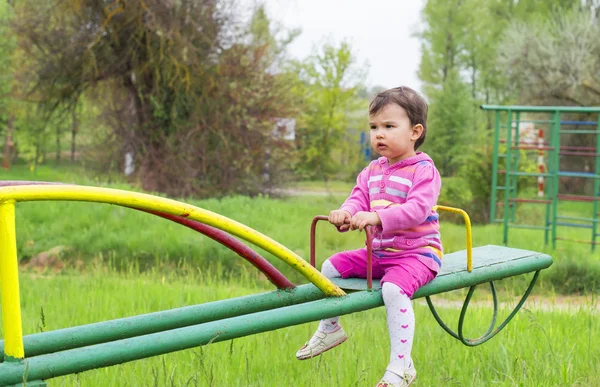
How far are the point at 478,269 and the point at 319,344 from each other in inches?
28.5

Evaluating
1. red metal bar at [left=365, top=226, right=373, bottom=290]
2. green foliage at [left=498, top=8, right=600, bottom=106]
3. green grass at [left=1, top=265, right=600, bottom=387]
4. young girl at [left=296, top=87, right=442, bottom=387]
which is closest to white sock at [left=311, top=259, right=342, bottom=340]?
young girl at [left=296, top=87, right=442, bottom=387]

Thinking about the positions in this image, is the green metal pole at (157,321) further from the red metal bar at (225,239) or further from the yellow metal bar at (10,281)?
the yellow metal bar at (10,281)

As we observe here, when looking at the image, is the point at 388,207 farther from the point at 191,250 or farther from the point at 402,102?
the point at 191,250

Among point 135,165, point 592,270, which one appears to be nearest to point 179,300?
point 592,270

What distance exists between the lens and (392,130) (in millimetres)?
2859

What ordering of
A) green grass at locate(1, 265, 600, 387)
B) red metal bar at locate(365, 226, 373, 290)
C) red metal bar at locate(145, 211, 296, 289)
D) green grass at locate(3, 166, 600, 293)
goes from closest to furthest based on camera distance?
red metal bar at locate(145, 211, 296, 289)
red metal bar at locate(365, 226, 373, 290)
green grass at locate(1, 265, 600, 387)
green grass at locate(3, 166, 600, 293)

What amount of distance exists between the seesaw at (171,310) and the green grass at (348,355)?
0.93 ft

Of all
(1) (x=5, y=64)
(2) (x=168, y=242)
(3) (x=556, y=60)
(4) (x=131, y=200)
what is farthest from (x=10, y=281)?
(3) (x=556, y=60)

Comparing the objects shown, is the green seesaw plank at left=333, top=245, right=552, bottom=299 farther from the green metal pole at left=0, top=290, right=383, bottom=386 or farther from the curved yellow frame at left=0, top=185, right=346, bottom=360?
the curved yellow frame at left=0, top=185, right=346, bottom=360

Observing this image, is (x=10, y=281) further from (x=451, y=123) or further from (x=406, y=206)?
(x=451, y=123)

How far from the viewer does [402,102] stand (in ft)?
9.36

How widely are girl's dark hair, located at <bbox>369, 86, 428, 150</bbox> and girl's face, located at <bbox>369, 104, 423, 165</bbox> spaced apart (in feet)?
0.05

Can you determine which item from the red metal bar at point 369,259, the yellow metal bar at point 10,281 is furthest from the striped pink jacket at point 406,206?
the yellow metal bar at point 10,281

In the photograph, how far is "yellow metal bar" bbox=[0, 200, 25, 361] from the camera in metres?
1.88
